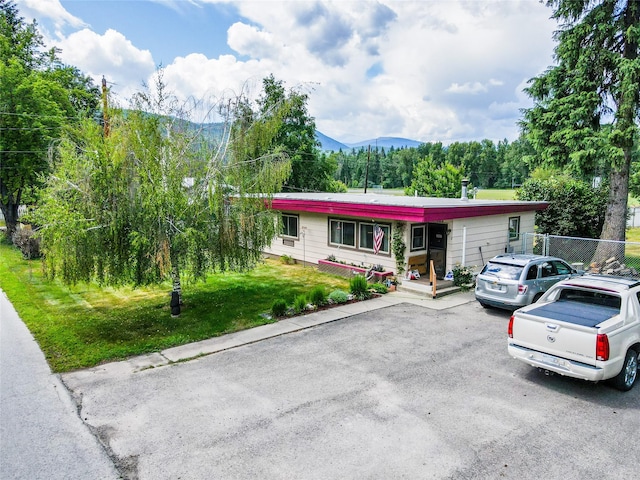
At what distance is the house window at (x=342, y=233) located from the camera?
15.4 metres

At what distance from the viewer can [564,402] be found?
6059 millimetres

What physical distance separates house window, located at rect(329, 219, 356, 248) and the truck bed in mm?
8673

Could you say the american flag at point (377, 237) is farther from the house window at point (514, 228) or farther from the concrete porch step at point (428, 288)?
the house window at point (514, 228)

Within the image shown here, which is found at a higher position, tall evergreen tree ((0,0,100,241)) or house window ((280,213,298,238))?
tall evergreen tree ((0,0,100,241))

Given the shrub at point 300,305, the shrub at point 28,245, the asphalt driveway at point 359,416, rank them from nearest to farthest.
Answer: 1. the asphalt driveway at point 359,416
2. the shrub at point 300,305
3. the shrub at point 28,245

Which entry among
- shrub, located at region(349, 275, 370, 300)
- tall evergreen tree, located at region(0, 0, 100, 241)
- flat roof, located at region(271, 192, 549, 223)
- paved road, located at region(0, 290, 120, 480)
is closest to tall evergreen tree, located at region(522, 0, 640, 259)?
flat roof, located at region(271, 192, 549, 223)

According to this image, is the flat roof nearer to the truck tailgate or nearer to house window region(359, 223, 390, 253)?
house window region(359, 223, 390, 253)

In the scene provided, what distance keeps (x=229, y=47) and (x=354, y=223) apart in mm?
10333

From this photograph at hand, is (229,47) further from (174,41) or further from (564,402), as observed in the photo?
(564,402)

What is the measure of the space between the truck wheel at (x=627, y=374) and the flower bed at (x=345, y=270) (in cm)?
788

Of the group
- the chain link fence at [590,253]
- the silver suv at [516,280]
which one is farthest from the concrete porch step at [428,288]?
the chain link fence at [590,253]

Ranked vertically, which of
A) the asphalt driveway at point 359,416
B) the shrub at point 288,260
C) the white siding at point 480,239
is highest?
the white siding at point 480,239

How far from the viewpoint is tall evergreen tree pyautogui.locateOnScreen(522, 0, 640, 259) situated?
15.0m

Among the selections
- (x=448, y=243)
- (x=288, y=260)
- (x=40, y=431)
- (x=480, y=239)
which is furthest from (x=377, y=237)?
(x=40, y=431)
